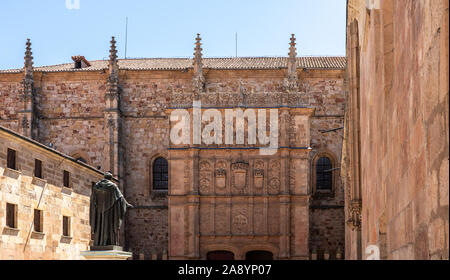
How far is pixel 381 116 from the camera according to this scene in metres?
6.66

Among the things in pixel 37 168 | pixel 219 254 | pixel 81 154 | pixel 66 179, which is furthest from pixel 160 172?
pixel 37 168

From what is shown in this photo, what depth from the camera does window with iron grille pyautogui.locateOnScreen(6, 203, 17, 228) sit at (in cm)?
2323

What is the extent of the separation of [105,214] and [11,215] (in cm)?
1000

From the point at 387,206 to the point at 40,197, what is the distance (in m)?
21.3

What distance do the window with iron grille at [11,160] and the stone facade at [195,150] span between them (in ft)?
36.1

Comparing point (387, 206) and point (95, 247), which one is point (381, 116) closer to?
point (387, 206)

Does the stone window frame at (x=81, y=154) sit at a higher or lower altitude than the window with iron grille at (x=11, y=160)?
higher

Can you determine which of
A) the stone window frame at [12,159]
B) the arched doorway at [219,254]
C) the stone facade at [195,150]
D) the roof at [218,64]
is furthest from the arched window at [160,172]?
the stone window frame at [12,159]

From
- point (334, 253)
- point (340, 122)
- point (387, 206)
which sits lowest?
point (334, 253)

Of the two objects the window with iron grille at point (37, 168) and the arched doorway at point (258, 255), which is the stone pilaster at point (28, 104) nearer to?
the window with iron grille at point (37, 168)

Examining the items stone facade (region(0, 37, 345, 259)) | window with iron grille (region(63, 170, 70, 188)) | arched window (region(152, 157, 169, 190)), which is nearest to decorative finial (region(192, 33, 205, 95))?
stone facade (region(0, 37, 345, 259))

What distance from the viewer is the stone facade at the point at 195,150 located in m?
33.4

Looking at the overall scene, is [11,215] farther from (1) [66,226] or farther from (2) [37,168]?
(1) [66,226]
